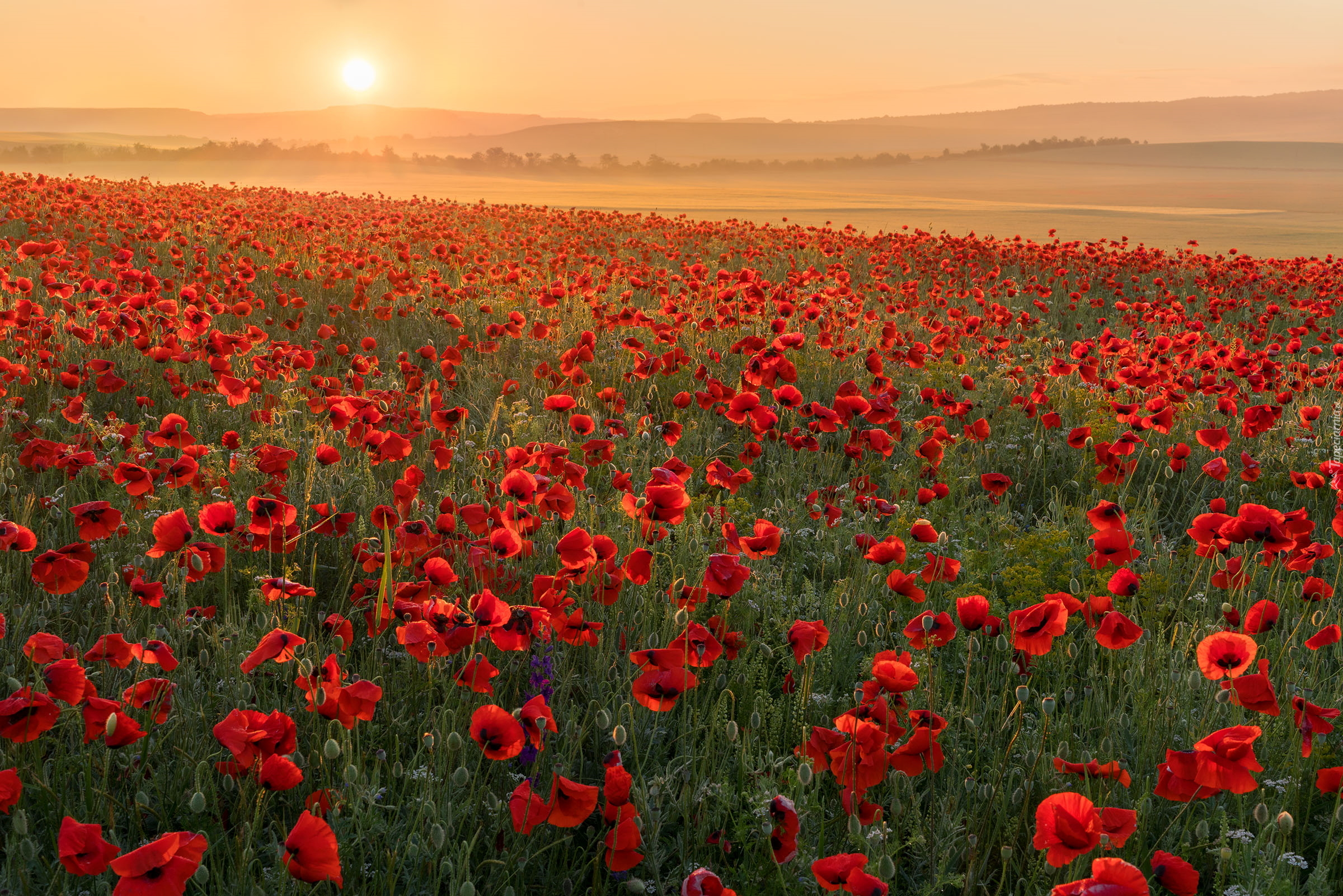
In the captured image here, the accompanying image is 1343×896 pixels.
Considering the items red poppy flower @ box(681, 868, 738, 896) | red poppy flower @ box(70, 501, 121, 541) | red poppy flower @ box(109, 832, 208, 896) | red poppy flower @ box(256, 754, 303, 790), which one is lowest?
red poppy flower @ box(681, 868, 738, 896)

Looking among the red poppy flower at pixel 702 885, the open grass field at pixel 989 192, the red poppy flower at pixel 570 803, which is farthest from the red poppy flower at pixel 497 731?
the open grass field at pixel 989 192

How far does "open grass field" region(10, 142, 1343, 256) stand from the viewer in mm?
25562

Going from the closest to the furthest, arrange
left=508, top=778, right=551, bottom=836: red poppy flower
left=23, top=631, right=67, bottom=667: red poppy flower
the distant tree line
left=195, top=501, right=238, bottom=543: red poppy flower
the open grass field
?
left=508, top=778, right=551, bottom=836: red poppy flower
left=23, top=631, right=67, bottom=667: red poppy flower
left=195, top=501, right=238, bottom=543: red poppy flower
the open grass field
the distant tree line

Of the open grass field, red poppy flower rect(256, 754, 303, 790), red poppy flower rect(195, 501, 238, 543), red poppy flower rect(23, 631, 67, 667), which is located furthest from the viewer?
the open grass field

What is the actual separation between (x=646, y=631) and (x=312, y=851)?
143cm

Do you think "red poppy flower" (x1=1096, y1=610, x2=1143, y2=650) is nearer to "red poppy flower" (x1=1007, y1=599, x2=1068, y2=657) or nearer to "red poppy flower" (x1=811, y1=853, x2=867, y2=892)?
"red poppy flower" (x1=1007, y1=599, x2=1068, y2=657)

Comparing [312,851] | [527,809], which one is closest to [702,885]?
[527,809]

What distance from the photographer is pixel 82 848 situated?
1.37 metres

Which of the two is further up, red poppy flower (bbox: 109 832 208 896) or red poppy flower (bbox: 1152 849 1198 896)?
red poppy flower (bbox: 109 832 208 896)

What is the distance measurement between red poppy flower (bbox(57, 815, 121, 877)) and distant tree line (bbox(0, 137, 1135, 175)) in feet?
204

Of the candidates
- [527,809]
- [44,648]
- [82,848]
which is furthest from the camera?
[44,648]

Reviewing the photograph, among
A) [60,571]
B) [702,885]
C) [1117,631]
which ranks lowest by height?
[702,885]

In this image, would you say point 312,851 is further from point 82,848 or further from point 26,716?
point 26,716

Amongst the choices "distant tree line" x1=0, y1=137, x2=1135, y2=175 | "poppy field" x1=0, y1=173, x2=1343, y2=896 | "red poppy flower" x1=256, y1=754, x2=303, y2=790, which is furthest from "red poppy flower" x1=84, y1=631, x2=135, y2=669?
"distant tree line" x1=0, y1=137, x2=1135, y2=175
